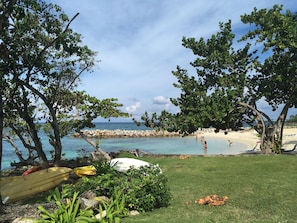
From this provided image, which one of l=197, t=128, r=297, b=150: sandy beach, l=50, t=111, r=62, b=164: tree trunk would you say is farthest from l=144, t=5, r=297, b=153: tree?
l=197, t=128, r=297, b=150: sandy beach

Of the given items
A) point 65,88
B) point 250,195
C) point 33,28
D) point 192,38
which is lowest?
point 250,195

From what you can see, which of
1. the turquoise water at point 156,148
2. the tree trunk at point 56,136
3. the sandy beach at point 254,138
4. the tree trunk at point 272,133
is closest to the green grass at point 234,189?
the tree trunk at point 272,133

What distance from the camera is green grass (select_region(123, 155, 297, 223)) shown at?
6301 mm

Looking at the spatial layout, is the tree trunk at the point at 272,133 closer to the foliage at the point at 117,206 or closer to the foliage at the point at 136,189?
the foliage at the point at 136,189

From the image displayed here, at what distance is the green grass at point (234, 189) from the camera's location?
630cm

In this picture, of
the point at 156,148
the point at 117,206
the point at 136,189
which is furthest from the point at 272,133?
the point at 156,148

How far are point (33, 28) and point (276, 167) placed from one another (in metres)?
9.70

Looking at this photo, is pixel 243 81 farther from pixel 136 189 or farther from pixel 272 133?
pixel 136 189

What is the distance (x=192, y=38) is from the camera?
18.0m

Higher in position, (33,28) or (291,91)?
(33,28)

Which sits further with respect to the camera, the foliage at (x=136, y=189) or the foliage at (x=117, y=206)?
the foliage at (x=136, y=189)

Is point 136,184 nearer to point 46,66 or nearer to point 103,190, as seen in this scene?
point 103,190

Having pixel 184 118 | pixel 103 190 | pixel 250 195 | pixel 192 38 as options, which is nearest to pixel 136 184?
pixel 103 190

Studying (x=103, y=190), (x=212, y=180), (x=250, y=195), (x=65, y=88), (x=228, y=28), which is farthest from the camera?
(x=228, y=28)
